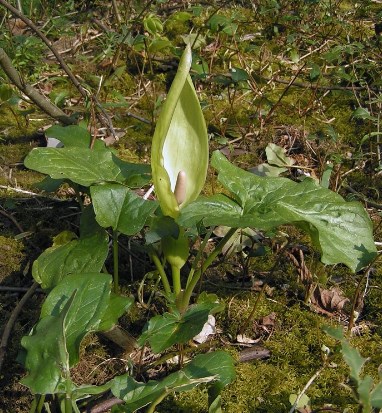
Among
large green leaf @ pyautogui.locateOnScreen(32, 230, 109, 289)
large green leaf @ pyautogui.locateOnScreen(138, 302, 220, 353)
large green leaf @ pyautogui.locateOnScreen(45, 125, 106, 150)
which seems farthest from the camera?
large green leaf @ pyautogui.locateOnScreen(45, 125, 106, 150)

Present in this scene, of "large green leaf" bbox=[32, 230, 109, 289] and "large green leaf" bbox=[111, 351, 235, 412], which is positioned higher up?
"large green leaf" bbox=[32, 230, 109, 289]

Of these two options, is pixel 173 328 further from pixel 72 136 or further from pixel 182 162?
pixel 72 136

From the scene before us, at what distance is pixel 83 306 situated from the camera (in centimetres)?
114

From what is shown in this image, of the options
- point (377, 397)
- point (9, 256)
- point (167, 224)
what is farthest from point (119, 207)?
point (377, 397)

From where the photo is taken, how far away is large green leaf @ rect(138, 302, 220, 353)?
1179 mm

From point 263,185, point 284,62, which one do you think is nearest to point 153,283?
point 263,185

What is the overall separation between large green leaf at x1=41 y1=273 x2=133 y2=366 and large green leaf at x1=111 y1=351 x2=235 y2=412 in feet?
0.32

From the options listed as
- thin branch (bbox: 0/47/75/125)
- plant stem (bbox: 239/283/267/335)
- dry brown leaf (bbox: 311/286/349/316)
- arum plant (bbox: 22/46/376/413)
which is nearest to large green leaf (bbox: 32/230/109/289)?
arum plant (bbox: 22/46/376/413)

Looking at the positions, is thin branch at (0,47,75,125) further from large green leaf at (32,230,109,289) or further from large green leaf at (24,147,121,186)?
large green leaf at (32,230,109,289)

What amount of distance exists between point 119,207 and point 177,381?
1.23 feet

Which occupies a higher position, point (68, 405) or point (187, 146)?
point (187, 146)

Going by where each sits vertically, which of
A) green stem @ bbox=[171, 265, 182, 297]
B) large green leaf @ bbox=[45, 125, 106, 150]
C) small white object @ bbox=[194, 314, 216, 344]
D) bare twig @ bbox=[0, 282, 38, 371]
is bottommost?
small white object @ bbox=[194, 314, 216, 344]

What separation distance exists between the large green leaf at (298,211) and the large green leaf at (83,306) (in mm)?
186

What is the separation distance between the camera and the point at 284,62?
8.13 feet
